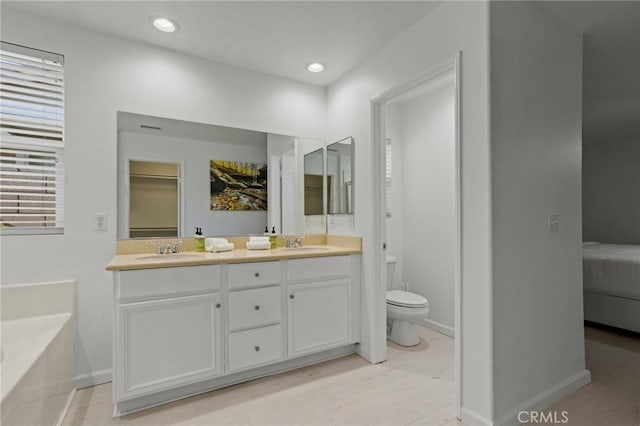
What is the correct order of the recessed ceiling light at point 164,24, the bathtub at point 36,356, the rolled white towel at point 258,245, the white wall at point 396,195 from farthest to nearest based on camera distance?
the white wall at point 396,195, the rolled white towel at point 258,245, the recessed ceiling light at point 164,24, the bathtub at point 36,356

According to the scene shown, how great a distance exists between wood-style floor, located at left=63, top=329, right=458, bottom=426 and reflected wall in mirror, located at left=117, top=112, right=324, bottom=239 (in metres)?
1.14

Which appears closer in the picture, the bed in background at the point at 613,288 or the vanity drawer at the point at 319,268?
the vanity drawer at the point at 319,268

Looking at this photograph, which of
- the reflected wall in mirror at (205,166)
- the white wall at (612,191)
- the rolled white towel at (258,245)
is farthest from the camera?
the white wall at (612,191)

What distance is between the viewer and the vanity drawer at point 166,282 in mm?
1785

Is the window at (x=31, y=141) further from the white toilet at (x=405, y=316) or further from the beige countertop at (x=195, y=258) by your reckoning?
the white toilet at (x=405, y=316)

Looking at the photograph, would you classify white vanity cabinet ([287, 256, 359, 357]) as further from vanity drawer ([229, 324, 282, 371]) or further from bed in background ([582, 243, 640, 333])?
bed in background ([582, 243, 640, 333])

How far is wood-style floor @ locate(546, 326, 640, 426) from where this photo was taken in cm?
176

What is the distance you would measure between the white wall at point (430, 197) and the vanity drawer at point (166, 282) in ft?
6.79

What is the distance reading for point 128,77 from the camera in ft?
7.40

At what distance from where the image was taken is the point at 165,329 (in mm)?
1878

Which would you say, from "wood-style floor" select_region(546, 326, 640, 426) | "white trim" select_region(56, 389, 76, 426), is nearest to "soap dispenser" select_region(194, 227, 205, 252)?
"white trim" select_region(56, 389, 76, 426)

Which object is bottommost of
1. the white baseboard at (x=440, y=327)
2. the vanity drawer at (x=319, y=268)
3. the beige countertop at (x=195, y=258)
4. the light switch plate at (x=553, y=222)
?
the white baseboard at (x=440, y=327)

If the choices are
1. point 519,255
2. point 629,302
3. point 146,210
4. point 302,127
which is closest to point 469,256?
point 519,255

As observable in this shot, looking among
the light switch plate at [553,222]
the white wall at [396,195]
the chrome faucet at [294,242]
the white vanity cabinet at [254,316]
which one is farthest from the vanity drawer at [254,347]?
the light switch plate at [553,222]
